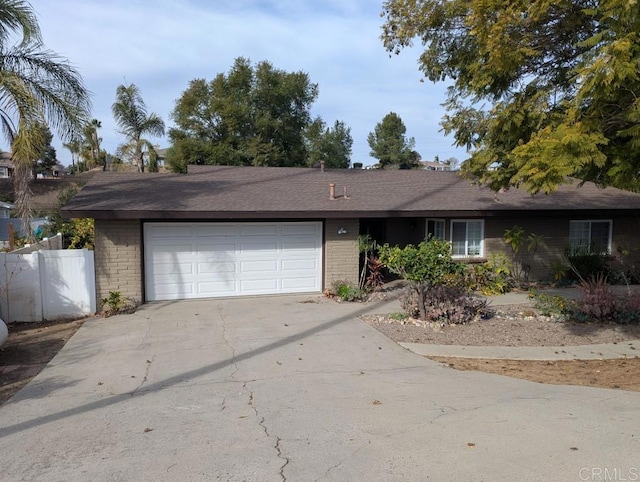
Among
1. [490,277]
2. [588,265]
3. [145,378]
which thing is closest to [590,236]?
[588,265]

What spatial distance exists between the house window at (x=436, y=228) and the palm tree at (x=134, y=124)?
823 inches

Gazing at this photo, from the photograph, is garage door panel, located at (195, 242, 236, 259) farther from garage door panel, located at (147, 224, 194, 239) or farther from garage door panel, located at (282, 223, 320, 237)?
garage door panel, located at (282, 223, 320, 237)

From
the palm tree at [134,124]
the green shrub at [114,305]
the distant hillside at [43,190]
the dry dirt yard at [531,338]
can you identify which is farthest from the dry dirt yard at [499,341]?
the distant hillside at [43,190]

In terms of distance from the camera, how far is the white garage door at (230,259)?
1231 cm

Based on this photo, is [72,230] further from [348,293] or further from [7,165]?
[7,165]

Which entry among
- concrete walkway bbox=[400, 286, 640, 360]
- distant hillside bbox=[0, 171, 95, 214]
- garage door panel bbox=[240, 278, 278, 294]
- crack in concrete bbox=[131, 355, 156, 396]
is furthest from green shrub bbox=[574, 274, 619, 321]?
distant hillside bbox=[0, 171, 95, 214]

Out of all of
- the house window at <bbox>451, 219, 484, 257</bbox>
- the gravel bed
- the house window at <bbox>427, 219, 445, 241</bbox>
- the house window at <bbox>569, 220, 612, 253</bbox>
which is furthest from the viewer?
the house window at <bbox>569, 220, 612, 253</bbox>

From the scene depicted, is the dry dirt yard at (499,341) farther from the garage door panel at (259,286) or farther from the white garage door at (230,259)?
the garage door panel at (259,286)

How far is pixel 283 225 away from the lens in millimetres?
13312

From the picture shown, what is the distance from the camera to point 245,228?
42.5 ft

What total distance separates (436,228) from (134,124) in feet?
71.9

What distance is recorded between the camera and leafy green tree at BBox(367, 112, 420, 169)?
50938 millimetres

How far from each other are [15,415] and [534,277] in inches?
559

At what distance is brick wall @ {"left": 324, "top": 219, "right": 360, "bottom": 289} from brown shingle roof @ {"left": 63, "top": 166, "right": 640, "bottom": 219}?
1.86ft
